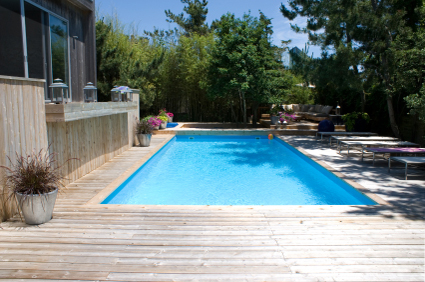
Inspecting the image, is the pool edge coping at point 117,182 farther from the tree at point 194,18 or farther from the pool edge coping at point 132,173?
the tree at point 194,18

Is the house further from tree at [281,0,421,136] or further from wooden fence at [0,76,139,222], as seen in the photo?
tree at [281,0,421,136]

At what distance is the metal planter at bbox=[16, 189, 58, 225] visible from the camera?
10.5ft

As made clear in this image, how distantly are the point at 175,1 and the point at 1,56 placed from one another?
24.6 m

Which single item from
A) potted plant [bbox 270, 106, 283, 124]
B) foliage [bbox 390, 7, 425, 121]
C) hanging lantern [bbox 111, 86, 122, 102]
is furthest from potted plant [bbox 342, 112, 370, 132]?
hanging lantern [bbox 111, 86, 122, 102]

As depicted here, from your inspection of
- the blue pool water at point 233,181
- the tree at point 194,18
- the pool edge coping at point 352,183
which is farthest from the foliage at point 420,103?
the tree at point 194,18

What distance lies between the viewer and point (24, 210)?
3.25 meters

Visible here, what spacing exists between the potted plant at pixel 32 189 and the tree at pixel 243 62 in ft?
31.2

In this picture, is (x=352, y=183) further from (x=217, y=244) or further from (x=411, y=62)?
(x=411, y=62)

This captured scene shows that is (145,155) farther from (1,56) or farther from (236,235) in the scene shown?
(236,235)

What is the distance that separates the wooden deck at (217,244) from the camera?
2422mm

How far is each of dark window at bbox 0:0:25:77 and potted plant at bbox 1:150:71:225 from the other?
7.69 ft

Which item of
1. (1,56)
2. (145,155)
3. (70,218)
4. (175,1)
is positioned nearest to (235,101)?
(145,155)

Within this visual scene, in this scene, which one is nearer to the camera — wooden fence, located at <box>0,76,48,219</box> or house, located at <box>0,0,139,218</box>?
wooden fence, located at <box>0,76,48,219</box>

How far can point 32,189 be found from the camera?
126 inches
